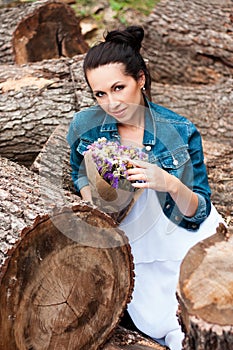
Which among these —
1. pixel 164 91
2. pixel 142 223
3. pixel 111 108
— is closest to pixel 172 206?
pixel 142 223

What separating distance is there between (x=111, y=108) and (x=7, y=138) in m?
1.00

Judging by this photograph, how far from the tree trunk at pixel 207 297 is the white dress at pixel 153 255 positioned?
0.57 metres

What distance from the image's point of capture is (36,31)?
3961 mm

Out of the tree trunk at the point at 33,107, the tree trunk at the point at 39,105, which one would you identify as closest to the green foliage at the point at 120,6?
the tree trunk at the point at 39,105

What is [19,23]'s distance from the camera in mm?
3910

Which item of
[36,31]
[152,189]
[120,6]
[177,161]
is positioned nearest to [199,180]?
[177,161]

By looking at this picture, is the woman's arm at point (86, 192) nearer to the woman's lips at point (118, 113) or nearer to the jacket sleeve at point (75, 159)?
the jacket sleeve at point (75, 159)

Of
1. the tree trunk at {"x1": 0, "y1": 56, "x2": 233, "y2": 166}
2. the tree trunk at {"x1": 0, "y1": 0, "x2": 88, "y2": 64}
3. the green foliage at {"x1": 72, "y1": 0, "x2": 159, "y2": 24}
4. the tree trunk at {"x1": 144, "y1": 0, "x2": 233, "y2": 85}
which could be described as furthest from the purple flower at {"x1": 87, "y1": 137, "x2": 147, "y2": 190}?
the green foliage at {"x1": 72, "y1": 0, "x2": 159, "y2": 24}

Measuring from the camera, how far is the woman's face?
231 centimetres

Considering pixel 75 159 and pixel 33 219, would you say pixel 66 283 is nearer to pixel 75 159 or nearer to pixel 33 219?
pixel 33 219

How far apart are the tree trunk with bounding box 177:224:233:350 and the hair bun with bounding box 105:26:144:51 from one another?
101cm

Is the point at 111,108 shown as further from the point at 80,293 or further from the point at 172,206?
the point at 80,293

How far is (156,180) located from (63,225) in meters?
0.42

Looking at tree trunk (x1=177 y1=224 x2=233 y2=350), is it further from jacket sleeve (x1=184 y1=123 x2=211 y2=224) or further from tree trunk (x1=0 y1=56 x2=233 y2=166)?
tree trunk (x1=0 y1=56 x2=233 y2=166)
